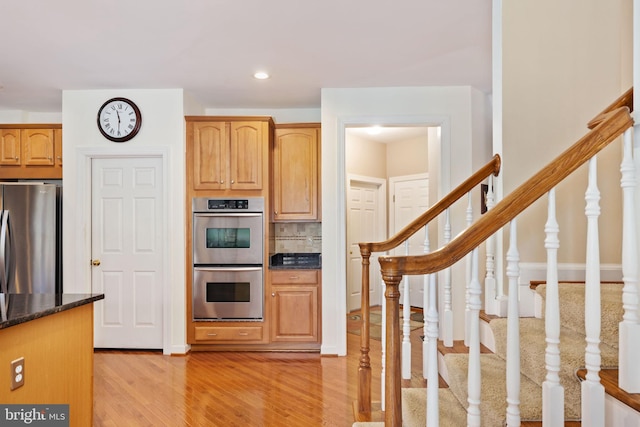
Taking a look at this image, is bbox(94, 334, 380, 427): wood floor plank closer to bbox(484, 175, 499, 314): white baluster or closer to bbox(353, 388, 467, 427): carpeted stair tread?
bbox(353, 388, 467, 427): carpeted stair tread

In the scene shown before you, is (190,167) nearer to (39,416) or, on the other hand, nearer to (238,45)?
(238,45)

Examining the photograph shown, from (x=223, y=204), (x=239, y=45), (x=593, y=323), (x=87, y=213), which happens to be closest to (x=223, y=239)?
(x=223, y=204)

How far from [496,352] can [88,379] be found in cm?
200

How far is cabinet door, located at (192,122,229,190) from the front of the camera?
12.9ft

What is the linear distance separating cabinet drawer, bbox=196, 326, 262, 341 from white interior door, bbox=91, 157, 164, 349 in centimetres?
43

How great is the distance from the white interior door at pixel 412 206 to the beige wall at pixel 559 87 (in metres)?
3.56

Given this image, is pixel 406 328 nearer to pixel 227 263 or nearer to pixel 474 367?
pixel 474 367

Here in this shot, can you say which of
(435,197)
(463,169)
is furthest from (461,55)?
(435,197)

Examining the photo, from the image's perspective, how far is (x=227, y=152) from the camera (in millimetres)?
3943

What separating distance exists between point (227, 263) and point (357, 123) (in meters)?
1.89

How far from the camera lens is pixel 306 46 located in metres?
2.98

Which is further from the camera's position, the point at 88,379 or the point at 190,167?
the point at 190,167

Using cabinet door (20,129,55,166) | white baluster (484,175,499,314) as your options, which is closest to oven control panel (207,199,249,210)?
cabinet door (20,129,55,166)

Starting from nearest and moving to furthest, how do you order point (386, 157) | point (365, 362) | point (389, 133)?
point (365, 362) < point (389, 133) < point (386, 157)
